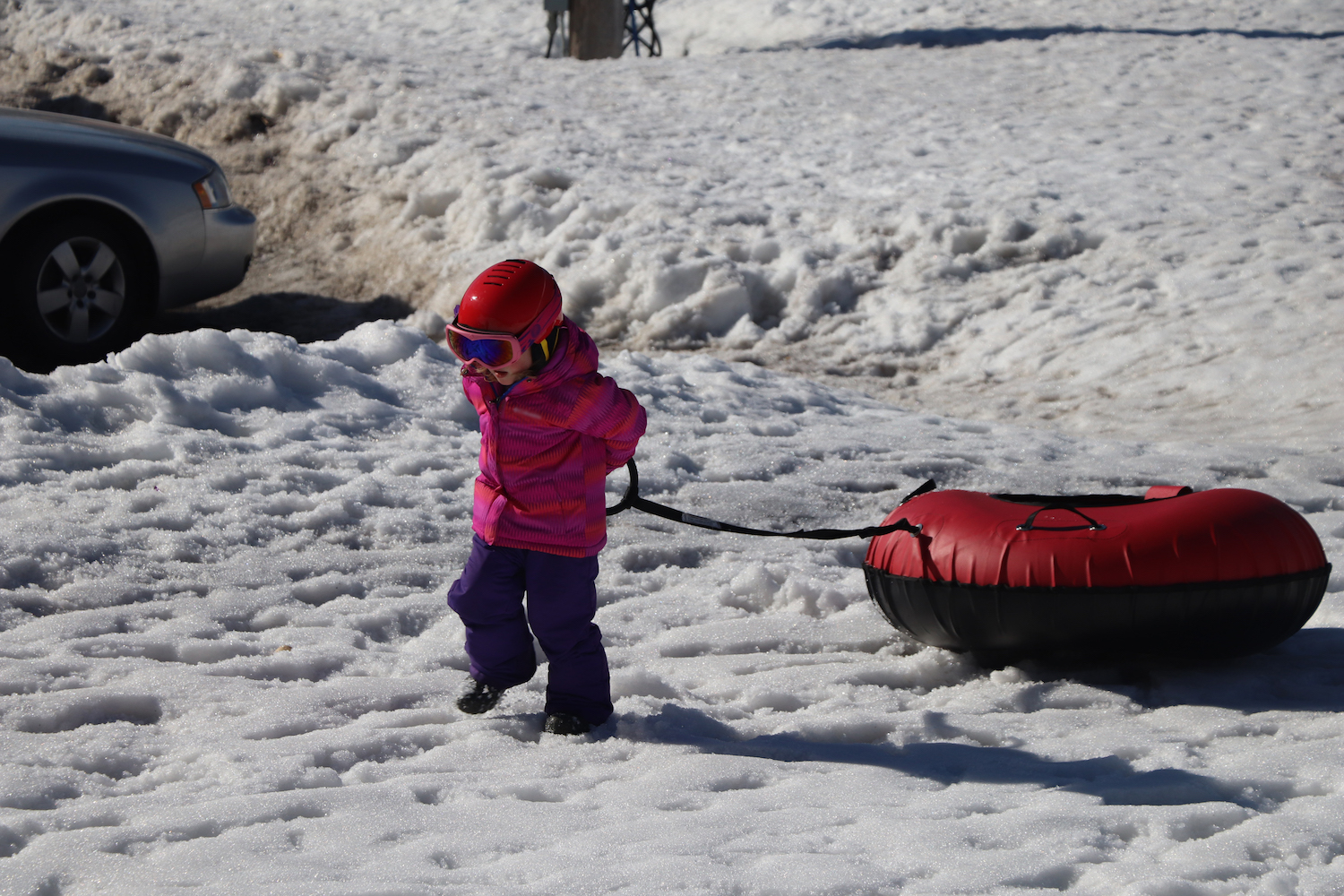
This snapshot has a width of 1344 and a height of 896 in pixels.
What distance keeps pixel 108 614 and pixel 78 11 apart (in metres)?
12.1

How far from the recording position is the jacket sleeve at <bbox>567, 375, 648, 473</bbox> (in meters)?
3.00

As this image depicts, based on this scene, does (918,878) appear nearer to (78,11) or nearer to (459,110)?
(459,110)

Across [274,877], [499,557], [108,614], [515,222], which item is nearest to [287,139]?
[515,222]

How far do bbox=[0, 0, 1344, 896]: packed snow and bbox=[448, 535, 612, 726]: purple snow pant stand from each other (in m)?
0.14

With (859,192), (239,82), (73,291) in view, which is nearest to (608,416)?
(73,291)

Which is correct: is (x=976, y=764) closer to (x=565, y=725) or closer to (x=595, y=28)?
(x=565, y=725)

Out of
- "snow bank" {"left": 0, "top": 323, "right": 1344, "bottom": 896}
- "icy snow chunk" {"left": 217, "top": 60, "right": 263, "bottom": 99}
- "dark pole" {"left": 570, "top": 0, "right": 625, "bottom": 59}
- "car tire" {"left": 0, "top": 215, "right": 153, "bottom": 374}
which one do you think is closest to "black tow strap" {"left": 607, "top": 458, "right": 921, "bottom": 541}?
"snow bank" {"left": 0, "top": 323, "right": 1344, "bottom": 896}

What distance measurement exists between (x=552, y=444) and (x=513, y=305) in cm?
39

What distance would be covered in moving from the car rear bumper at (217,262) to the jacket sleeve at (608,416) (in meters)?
4.70

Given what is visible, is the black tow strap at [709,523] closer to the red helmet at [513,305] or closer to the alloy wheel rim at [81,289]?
the red helmet at [513,305]

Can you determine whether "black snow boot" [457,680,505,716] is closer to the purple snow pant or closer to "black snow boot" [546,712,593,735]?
the purple snow pant

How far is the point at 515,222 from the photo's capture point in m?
8.86

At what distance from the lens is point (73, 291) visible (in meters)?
6.30

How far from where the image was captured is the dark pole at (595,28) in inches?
557
